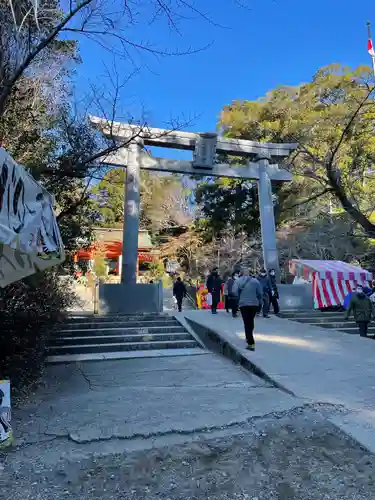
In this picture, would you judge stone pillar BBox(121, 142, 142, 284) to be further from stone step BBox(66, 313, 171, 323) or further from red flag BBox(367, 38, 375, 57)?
red flag BBox(367, 38, 375, 57)

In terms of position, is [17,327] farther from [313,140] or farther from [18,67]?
[313,140]

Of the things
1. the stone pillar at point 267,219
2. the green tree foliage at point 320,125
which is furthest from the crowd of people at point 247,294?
the green tree foliage at point 320,125

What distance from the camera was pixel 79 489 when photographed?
122 inches

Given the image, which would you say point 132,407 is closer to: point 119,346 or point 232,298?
point 119,346

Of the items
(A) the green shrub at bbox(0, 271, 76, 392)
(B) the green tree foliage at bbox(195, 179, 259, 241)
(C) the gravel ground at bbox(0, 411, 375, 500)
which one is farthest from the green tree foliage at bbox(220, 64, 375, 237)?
(C) the gravel ground at bbox(0, 411, 375, 500)

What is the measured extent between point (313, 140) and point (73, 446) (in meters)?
20.4

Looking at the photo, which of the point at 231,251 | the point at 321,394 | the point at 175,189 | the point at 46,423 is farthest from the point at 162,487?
the point at 175,189

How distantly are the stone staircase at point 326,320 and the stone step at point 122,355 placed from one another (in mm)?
5199

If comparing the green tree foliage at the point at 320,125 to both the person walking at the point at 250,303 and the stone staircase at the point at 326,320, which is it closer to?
the stone staircase at the point at 326,320

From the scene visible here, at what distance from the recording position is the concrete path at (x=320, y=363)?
466 cm

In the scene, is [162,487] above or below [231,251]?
below

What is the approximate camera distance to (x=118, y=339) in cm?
970

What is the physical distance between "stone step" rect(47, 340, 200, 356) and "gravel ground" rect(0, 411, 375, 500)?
5.45 m

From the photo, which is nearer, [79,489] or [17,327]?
[79,489]
